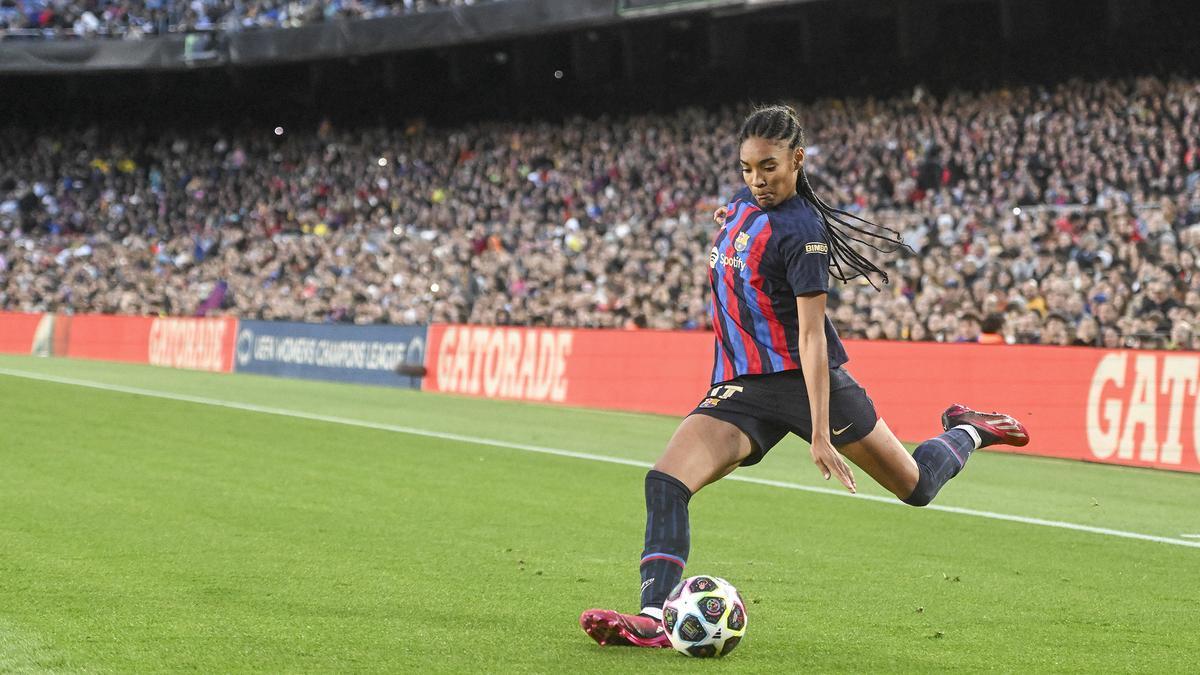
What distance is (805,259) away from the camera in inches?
217

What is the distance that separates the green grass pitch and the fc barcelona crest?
1492mm

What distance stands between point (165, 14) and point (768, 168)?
130 feet

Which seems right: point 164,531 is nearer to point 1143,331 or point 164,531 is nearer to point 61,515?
point 61,515

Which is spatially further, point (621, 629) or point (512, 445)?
point (512, 445)

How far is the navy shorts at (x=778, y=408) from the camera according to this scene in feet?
18.9

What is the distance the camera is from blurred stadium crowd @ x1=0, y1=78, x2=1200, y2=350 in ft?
64.7

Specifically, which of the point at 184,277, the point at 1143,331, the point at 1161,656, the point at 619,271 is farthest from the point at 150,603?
the point at 184,277

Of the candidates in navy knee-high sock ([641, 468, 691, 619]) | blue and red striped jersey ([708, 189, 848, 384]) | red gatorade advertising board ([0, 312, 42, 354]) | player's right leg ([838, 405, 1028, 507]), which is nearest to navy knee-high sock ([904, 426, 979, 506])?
player's right leg ([838, 405, 1028, 507])

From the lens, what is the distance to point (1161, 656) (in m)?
5.83

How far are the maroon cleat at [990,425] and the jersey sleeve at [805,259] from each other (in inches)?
71.6

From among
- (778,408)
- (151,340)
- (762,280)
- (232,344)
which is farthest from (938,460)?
(151,340)

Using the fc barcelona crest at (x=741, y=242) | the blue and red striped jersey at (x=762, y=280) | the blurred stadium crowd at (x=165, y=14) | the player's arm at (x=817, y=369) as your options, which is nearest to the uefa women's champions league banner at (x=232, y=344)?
the blurred stadium crowd at (x=165, y=14)

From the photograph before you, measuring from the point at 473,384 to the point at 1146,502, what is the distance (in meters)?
14.3

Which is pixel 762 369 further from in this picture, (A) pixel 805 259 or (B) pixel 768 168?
(B) pixel 768 168
